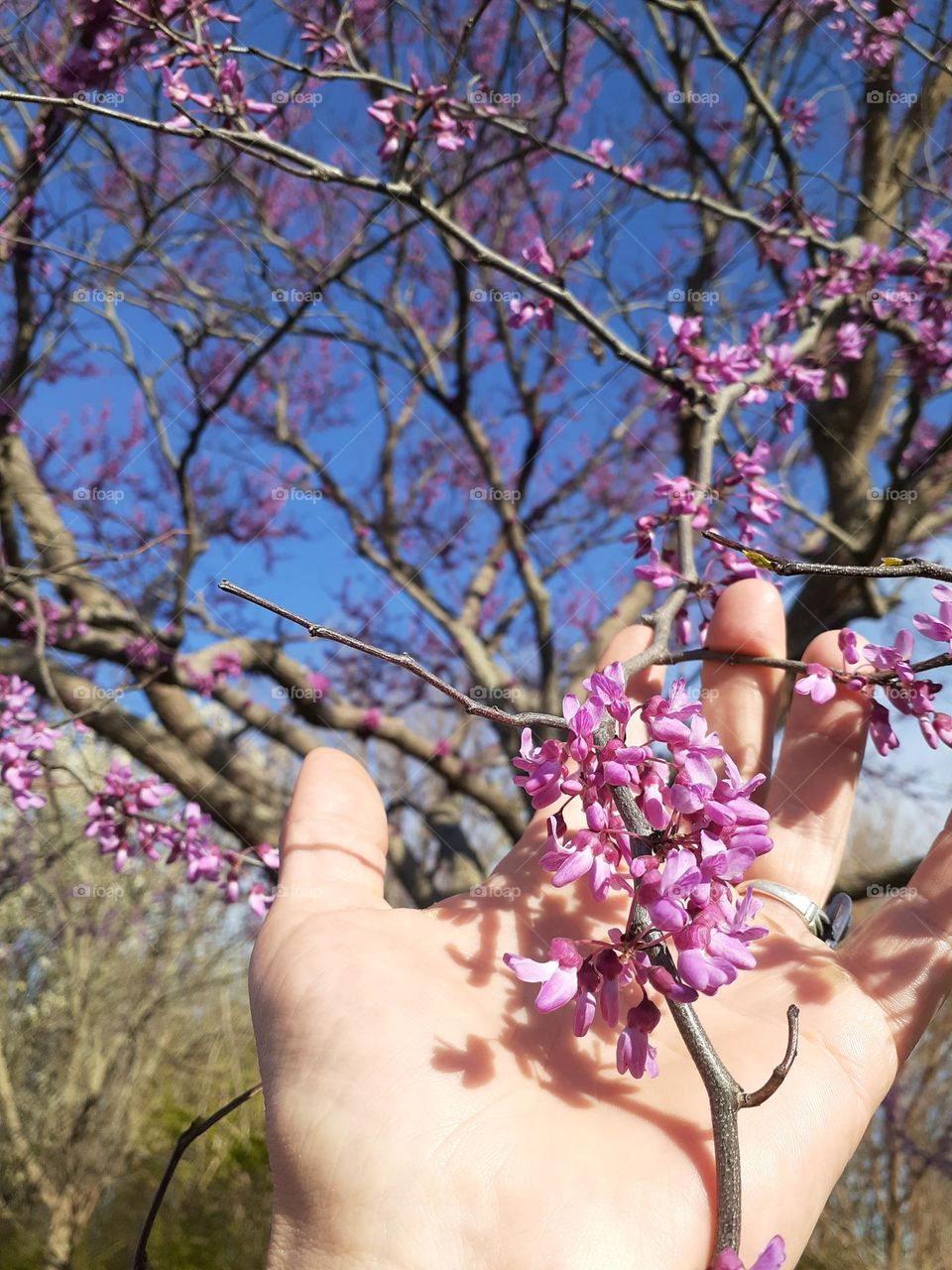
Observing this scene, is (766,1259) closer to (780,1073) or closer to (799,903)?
(780,1073)

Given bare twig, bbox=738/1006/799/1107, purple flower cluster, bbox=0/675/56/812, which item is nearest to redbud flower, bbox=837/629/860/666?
bare twig, bbox=738/1006/799/1107

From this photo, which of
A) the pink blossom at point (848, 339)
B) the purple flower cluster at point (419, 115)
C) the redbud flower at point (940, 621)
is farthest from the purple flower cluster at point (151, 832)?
the pink blossom at point (848, 339)

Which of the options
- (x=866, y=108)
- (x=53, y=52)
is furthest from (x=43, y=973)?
(x=866, y=108)

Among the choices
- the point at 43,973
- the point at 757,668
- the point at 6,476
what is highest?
the point at 6,476

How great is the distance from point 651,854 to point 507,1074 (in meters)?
0.48

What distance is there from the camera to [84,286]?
4469 mm

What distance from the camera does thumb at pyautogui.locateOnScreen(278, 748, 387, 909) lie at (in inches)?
62.2

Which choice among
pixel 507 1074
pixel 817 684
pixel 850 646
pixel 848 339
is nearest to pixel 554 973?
pixel 507 1074

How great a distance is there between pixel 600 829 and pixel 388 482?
4826 mm

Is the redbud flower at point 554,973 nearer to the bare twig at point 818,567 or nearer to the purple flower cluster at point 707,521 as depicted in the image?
the bare twig at point 818,567

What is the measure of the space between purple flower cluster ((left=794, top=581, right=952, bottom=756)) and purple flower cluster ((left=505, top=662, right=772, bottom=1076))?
0.50 m

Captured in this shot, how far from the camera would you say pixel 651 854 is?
122cm

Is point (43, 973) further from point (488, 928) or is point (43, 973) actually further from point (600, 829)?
point (600, 829)

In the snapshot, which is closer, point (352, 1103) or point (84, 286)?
point (352, 1103)
